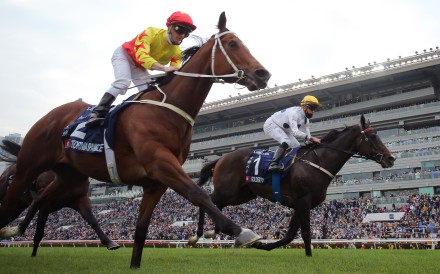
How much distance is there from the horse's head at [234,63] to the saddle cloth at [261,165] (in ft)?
13.8

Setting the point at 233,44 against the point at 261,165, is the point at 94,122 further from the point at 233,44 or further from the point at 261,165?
the point at 261,165

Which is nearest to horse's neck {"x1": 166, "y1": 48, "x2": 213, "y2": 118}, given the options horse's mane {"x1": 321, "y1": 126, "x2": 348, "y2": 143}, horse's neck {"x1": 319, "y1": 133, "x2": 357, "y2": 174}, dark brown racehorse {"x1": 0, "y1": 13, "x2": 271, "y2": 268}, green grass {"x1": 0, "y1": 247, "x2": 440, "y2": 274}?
dark brown racehorse {"x1": 0, "y1": 13, "x2": 271, "y2": 268}

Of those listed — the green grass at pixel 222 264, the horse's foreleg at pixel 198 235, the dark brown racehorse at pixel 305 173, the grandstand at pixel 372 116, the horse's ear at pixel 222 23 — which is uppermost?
the grandstand at pixel 372 116

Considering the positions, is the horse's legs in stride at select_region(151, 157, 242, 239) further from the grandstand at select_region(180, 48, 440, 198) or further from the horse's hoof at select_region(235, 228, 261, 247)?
the grandstand at select_region(180, 48, 440, 198)

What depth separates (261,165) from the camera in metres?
8.81

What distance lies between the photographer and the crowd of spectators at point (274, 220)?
22.7 m

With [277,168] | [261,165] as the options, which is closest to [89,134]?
[277,168]

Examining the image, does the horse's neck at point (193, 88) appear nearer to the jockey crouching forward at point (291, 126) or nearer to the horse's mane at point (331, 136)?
the jockey crouching forward at point (291, 126)

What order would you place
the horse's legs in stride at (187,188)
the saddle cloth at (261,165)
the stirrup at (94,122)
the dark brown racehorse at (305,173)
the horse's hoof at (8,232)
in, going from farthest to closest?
1. the saddle cloth at (261,165)
2. the dark brown racehorse at (305,173)
3. the horse's hoof at (8,232)
4. the stirrup at (94,122)
5. the horse's legs in stride at (187,188)

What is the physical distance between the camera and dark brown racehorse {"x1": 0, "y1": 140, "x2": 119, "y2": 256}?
612cm

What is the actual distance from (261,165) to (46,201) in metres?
4.40

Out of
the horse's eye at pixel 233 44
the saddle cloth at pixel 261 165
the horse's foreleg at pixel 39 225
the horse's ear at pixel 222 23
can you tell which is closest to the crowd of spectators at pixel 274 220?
the saddle cloth at pixel 261 165

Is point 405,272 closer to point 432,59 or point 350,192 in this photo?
point 350,192

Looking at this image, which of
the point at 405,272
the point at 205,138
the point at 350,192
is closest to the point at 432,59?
the point at 350,192
